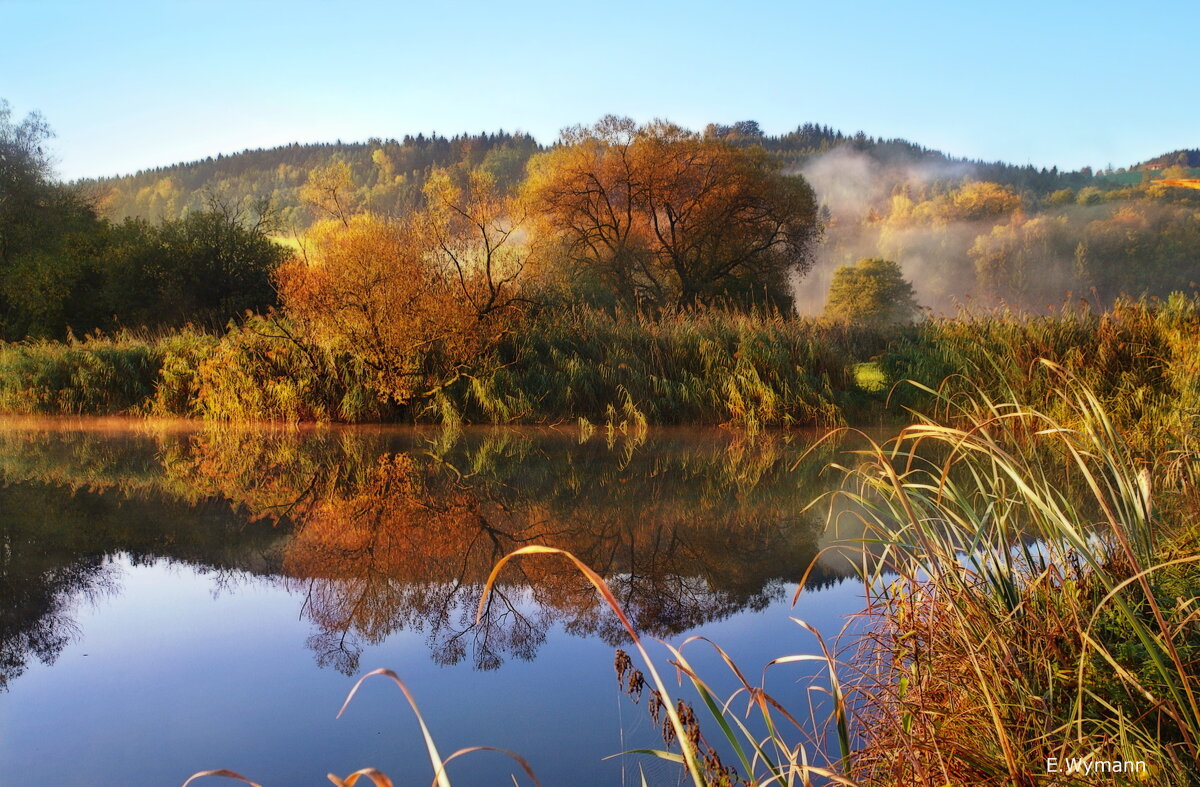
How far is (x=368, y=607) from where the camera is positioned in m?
3.71

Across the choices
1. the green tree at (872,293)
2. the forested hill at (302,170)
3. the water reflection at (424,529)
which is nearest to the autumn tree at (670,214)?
the green tree at (872,293)

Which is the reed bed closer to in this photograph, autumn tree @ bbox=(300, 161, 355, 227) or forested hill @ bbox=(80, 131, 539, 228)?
autumn tree @ bbox=(300, 161, 355, 227)

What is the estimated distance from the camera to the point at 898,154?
60.8 meters

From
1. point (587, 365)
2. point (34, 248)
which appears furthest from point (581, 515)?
point (34, 248)

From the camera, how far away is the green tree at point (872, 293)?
105 ft

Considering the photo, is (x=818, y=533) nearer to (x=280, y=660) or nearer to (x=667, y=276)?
(x=280, y=660)

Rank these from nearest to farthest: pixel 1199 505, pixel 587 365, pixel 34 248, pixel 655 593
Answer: pixel 1199 505
pixel 655 593
pixel 587 365
pixel 34 248

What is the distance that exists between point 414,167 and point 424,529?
163 ft

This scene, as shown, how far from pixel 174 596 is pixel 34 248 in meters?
22.2

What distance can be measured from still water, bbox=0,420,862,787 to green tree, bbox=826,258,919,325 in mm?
25873

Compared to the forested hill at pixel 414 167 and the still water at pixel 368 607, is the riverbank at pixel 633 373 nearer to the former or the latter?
the still water at pixel 368 607

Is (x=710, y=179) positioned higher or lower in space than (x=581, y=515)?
higher

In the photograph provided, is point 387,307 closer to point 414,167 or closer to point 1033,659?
point 1033,659

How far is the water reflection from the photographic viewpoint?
3.59m
